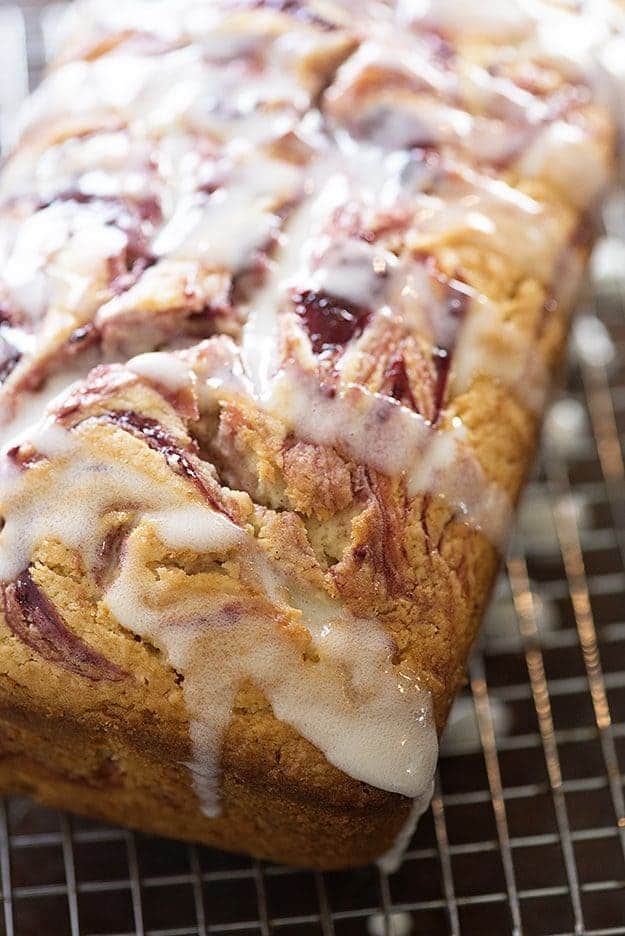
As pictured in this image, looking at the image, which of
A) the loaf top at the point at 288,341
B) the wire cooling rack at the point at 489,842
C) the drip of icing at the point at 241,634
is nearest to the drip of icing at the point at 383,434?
the loaf top at the point at 288,341

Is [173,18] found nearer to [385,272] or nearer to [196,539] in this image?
[385,272]

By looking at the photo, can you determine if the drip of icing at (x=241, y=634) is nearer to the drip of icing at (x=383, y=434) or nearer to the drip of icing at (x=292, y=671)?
the drip of icing at (x=292, y=671)

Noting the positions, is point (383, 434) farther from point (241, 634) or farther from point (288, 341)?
point (241, 634)

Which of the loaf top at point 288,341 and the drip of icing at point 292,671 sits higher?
the loaf top at point 288,341

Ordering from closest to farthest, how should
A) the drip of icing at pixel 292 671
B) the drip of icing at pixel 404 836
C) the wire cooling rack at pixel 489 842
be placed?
1. the drip of icing at pixel 292 671
2. the drip of icing at pixel 404 836
3. the wire cooling rack at pixel 489 842

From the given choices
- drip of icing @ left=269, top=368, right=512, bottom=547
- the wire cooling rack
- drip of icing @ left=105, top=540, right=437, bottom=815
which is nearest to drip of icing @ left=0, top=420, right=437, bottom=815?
drip of icing @ left=105, top=540, right=437, bottom=815
